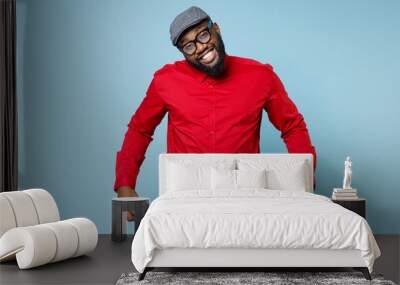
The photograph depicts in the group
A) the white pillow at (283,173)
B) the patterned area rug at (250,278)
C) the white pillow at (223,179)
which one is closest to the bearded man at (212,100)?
the white pillow at (283,173)

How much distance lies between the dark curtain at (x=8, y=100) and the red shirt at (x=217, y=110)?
3.64 feet

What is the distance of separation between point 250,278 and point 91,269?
121 cm

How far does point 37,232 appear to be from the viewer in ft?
15.6

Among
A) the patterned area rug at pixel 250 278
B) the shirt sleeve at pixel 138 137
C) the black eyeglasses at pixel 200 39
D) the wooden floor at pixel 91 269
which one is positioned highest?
the black eyeglasses at pixel 200 39

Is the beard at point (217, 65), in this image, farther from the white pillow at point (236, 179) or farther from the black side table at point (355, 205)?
the black side table at point (355, 205)

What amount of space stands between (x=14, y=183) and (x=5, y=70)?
1.12 meters

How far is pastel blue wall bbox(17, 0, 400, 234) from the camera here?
22.0 ft

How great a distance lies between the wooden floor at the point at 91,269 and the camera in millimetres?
4426

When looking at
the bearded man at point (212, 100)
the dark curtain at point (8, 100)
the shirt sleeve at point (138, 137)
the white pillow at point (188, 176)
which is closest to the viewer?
the white pillow at point (188, 176)

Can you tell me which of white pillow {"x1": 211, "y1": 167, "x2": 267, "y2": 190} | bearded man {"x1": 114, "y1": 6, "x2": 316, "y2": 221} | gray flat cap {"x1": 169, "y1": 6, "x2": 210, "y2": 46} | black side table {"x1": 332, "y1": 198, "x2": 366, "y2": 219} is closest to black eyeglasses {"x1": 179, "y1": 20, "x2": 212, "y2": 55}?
bearded man {"x1": 114, "y1": 6, "x2": 316, "y2": 221}

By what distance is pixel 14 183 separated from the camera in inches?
262

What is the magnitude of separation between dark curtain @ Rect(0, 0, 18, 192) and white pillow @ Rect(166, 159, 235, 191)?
1.77 metres

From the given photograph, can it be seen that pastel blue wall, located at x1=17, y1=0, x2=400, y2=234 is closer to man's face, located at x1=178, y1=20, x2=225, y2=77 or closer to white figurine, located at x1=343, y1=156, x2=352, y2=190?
white figurine, located at x1=343, y1=156, x2=352, y2=190

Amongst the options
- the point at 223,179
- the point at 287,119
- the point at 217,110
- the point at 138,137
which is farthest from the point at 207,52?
the point at 223,179
